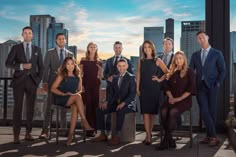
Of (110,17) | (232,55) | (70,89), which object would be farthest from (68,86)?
(232,55)

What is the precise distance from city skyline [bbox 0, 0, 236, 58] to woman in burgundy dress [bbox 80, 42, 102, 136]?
141mm

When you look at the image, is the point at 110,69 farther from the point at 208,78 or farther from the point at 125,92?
the point at 208,78

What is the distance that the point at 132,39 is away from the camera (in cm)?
621

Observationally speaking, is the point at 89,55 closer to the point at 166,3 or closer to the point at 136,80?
the point at 136,80

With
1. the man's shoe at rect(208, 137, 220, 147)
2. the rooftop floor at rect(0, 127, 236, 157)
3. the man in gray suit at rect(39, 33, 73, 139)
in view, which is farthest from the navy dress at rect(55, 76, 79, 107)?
the man's shoe at rect(208, 137, 220, 147)

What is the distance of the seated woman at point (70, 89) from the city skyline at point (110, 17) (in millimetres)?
580

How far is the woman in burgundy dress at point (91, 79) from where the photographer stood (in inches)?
230

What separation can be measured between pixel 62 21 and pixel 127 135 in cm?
266

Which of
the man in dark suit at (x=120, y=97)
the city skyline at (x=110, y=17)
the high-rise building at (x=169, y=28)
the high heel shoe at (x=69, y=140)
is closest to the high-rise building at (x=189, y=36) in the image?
the city skyline at (x=110, y=17)

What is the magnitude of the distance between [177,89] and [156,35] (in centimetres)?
132

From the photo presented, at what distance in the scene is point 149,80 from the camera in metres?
5.39

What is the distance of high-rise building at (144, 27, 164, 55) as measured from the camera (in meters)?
5.67

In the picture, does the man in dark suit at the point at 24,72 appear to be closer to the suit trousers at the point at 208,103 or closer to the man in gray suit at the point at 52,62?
the man in gray suit at the point at 52,62

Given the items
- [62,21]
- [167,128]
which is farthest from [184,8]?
[167,128]
